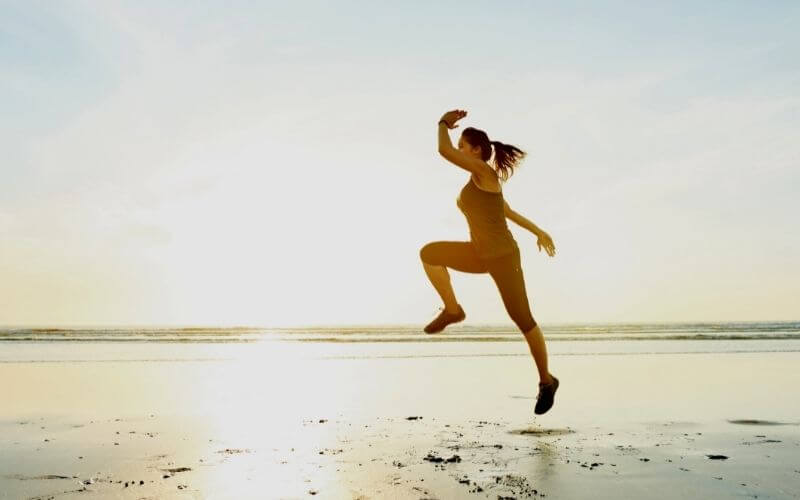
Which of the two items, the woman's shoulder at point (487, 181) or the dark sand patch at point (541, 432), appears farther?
the dark sand patch at point (541, 432)

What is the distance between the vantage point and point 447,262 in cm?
654

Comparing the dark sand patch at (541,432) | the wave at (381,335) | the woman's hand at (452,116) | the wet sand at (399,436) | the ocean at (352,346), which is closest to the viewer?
the wet sand at (399,436)

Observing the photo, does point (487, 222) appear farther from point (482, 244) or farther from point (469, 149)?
point (469, 149)

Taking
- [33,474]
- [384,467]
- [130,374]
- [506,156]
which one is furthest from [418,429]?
[130,374]

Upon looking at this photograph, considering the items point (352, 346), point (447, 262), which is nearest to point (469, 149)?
point (447, 262)

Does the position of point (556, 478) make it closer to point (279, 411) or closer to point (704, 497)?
point (704, 497)

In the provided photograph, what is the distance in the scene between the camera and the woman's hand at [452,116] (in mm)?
6055

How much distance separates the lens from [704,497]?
4.86 meters

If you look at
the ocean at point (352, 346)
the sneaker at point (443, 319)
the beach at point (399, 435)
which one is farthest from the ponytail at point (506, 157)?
the ocean at point (352, 346)

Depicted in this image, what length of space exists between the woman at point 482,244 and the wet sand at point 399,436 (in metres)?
1.22

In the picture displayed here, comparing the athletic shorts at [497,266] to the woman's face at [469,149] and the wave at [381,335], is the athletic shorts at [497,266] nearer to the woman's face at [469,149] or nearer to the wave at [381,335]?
the woman's face at [469,149]

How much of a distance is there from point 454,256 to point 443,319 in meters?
0.61

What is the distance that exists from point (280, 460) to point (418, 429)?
7.04 ft

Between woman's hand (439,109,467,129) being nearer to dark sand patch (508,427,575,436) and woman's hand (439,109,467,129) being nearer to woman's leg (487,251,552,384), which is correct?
woman's leg (487,251,552,384)
